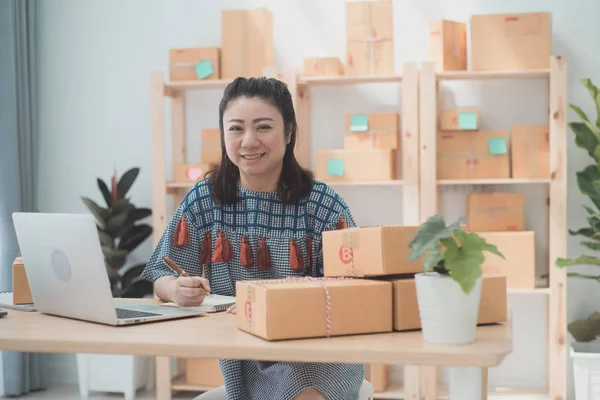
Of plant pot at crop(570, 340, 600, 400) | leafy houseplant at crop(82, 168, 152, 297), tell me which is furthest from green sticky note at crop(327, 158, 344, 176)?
plant pot at crop(570, 340, 600, 400)

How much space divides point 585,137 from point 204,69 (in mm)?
1864

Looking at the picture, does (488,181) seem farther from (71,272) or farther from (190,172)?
(71,272)

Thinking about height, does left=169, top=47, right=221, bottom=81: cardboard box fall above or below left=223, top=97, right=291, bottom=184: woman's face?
above

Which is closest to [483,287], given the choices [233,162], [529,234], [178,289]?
[178,289]

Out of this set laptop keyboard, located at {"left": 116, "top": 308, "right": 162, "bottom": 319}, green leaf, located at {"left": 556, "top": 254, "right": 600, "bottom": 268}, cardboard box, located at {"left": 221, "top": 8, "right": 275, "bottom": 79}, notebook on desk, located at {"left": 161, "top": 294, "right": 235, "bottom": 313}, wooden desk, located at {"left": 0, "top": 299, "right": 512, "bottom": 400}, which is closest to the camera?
wooden desk, located at {"left": 0, "top": 299, "right": 512, "bottom": 400}

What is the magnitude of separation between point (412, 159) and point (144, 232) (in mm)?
1441

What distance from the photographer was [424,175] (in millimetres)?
3723

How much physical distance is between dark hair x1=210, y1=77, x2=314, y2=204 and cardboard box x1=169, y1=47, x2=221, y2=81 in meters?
1.73

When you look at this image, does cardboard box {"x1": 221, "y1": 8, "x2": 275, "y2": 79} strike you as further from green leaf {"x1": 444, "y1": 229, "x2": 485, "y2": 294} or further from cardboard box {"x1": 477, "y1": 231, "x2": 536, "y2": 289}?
green leaf {"x1": 444, "y1": 229, "x2": 485, "y2": 294}

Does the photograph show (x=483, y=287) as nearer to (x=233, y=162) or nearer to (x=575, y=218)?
(x=233, y=162)

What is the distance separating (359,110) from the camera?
163 inches

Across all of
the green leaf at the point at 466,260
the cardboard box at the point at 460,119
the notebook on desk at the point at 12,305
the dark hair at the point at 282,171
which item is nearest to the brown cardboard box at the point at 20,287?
the notebook on desk at the point at 12,305

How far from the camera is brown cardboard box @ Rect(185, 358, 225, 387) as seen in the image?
12.7ft

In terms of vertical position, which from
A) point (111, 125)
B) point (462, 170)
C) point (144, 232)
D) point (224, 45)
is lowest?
point (144, 232)
